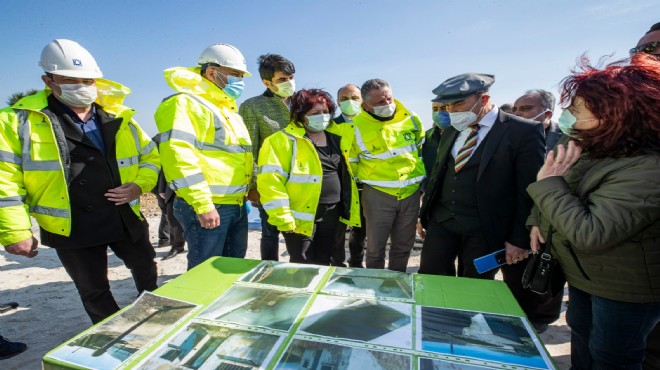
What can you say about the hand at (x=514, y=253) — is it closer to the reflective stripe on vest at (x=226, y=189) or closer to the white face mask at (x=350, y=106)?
the reflective stripe on vest at (x=226, y=189)

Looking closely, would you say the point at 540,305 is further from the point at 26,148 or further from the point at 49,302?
the point at 49,302

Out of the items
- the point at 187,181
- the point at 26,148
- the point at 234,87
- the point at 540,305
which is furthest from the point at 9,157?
the point at 540,305

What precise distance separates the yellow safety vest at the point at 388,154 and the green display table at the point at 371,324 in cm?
158

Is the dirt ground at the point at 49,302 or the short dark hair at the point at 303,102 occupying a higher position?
the short dark hair at the point at 303,102

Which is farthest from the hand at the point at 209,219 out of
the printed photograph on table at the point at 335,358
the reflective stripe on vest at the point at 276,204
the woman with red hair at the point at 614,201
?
the woman with red hair at the point at 614,201

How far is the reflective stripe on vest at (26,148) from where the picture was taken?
6.75 feet

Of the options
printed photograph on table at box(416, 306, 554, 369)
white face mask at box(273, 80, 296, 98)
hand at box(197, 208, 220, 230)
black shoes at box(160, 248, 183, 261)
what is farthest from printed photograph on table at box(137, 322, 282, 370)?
black shoes at box(160, 248, 183, 261)

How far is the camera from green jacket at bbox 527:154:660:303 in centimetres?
133

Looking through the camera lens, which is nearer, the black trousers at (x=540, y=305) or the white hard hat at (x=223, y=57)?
the white hard hat at (x=223, y=57)

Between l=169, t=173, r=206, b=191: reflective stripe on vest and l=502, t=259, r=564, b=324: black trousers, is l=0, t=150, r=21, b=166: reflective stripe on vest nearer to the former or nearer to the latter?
l=169, t=173, r=206, b=191: reflective stripe on vest

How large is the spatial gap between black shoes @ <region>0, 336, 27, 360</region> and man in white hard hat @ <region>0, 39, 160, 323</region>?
3.20 feet

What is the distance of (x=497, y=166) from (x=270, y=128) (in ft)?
7.41

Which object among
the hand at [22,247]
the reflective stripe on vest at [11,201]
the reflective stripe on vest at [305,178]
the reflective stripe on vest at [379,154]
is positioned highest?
the reflective stripe on vest at [379,154]

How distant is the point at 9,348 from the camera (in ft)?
8.92
